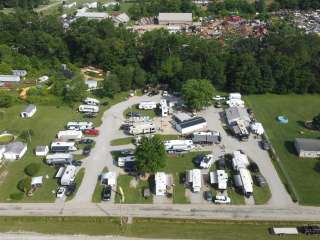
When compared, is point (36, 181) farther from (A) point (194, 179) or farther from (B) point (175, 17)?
(B) point (175, 17)

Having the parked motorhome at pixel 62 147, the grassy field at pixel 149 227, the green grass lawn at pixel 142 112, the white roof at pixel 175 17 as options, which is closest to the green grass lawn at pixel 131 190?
the grassy field at pixel 149 227

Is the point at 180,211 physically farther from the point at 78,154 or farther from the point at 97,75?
the point at 97,75

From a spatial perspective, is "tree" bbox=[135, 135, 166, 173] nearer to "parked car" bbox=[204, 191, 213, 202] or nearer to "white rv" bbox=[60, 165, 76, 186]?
"parked car" bbox=[204, 191, 213, 202]

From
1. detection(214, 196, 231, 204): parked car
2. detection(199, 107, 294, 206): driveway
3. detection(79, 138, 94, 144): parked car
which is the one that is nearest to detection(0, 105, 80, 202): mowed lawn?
detection(79, 138, 94, 144): parked car

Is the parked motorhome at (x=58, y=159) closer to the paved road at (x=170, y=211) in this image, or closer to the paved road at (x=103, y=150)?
the paved road at (x=103, y=150)

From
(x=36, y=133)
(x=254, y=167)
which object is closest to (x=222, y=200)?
(x=254, y=167)

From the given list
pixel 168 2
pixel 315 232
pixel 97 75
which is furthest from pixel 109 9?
pixel 315 232

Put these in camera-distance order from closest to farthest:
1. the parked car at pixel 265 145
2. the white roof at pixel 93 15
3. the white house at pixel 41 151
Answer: the white house at pixel 41 151
the parked car at pixel 265 145
the white roof at pixel 93 15
